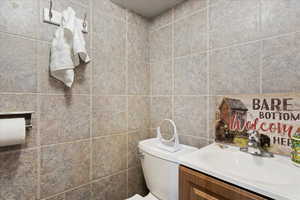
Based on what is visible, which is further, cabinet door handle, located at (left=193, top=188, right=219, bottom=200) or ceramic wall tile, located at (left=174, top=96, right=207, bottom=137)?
ceramic wall tile, located at (left=174, top=96, right=207, bottom=137)

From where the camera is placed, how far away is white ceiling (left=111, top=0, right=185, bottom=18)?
132 centimetres

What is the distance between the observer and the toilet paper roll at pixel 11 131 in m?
0.76

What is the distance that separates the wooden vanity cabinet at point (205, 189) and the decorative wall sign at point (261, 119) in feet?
1.40

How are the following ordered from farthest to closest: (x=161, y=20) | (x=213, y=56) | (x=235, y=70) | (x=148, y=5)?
(x=161, y=20) → (x=148, y=5) → (x=213, y=56) → (x=235, y=70)

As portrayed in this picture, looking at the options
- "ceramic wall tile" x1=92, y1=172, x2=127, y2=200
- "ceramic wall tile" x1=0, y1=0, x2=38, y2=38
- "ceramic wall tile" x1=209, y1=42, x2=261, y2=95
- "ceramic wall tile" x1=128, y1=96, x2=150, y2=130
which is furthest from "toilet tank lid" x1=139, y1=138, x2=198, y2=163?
"ceramic wall tile" x1=0, y1=0, x2=38, y2=38

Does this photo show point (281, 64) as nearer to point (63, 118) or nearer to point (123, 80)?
point (123, 80)

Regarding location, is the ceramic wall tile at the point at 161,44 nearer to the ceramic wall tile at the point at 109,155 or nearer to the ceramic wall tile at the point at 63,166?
the ceramic wall tile at the point at 109,155

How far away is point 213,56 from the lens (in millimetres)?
1141

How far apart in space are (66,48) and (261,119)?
50.5 inches

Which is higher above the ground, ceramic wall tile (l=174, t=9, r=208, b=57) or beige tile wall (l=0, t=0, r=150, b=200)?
ceramic wall tile (l=174, t=9, r=208, b=57)

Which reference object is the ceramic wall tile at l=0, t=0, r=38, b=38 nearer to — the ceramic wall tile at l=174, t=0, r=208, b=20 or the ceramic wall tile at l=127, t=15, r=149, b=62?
the ceramic wall tile at l=127, t=15, r=149, b=62

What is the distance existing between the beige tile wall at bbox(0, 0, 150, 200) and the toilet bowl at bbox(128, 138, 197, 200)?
0.89 ft

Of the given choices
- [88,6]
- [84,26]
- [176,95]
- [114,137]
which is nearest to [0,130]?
[114,137]

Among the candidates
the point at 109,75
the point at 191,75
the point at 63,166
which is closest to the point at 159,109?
the point at 191,75
